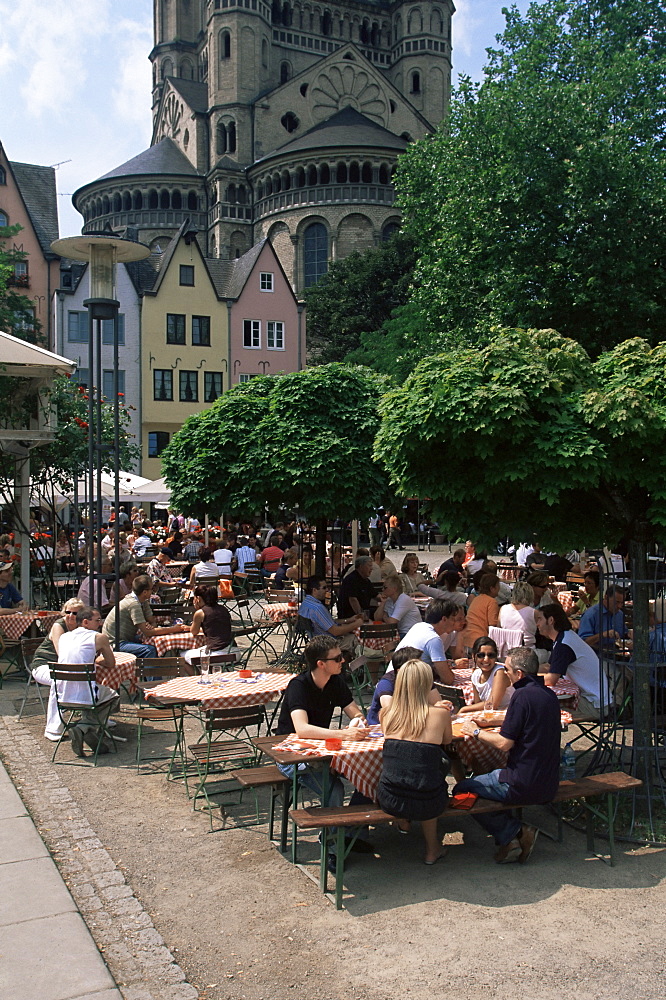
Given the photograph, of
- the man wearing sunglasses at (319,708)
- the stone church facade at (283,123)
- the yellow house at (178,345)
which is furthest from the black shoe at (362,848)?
the stone church facade at (283,123)

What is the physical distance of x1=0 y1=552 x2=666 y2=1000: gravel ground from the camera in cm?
461

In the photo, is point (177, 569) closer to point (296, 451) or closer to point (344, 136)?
point (296, 451)

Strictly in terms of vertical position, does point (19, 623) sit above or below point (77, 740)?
above

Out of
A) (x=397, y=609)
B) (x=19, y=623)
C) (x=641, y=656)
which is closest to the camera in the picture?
(x=641, y=656)

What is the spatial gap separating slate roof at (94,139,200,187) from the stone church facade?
17 cm

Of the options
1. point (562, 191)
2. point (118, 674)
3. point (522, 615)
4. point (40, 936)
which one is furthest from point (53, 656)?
point (562, 191)

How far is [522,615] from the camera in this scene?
9906 mm

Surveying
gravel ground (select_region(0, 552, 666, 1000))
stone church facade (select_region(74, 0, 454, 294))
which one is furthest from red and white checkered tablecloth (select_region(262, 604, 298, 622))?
stone church facade (select_region(74, 0, 454, 294))

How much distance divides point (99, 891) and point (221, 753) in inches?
87.6

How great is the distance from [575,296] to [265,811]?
16173 mm

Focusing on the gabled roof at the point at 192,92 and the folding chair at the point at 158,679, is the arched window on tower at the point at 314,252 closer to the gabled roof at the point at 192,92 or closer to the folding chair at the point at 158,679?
the gabled roof at the point at 192,92

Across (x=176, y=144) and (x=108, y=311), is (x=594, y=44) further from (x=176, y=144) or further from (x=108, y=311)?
(x=176, y=144)

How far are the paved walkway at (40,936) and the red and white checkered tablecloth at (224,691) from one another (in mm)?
1582

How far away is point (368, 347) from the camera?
4378cm
